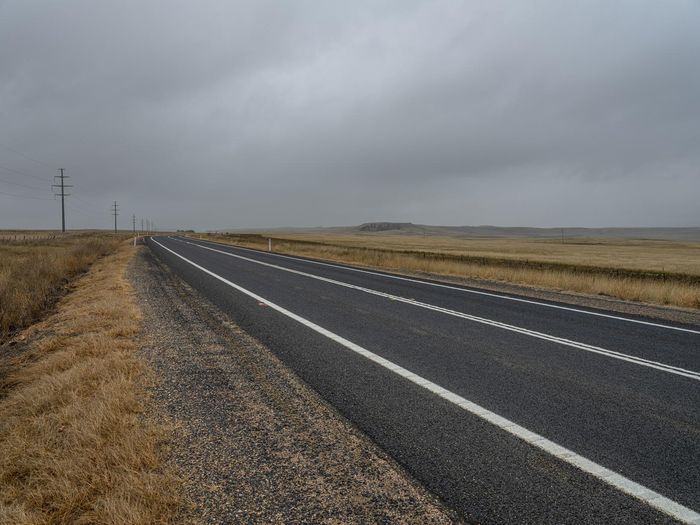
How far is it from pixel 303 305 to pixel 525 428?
656 cm

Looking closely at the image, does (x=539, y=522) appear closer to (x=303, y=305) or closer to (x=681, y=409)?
(x=681, y=409)

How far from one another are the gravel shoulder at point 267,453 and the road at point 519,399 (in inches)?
9.2

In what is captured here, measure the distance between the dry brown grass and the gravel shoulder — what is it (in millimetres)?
210

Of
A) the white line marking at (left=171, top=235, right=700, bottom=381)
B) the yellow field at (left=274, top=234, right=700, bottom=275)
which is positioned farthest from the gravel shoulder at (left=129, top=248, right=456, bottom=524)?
the yellow field at (left=274, top=234, right=700, bottom=275)

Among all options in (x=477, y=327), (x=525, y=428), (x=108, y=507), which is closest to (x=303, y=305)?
(x=477, y=327)

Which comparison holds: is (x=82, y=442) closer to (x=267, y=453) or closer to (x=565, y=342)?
(x=267, y=453)

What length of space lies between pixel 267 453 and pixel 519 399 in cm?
257

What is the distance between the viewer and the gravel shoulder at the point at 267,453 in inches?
99.6

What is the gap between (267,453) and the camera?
3152 mm

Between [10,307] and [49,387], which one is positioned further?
[10,307]

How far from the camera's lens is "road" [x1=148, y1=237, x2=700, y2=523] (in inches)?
107

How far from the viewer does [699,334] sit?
7.32m

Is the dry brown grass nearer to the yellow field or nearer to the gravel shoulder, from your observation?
the gravel shoulder

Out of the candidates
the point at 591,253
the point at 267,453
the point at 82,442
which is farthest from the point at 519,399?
the point at 591,253
